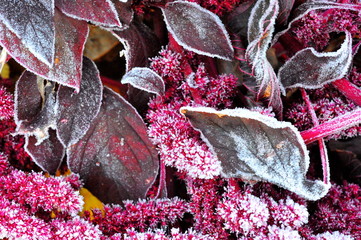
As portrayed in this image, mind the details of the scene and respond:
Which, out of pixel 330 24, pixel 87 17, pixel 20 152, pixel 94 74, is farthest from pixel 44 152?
pixel 330 24

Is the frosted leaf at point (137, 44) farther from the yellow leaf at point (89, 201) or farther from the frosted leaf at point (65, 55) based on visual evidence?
the yellow leaf at point (89, 201)

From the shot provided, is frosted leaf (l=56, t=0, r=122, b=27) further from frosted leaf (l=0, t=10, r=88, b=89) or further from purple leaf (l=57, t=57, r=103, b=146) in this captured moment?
purple leaf (l=57, t=57, r=103, b=146)

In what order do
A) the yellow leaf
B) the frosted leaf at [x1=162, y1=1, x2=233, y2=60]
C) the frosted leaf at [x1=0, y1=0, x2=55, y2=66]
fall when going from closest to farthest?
the frosted leaf at [x1=0, y1=0, x2=55, y2=66] → the frosted leaf at [x1=162, y1=1, x2=233, y2=60] → the yellow leaf

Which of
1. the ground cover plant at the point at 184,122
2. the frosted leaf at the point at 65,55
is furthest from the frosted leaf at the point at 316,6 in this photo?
the frosted leaf at the point at 65,55

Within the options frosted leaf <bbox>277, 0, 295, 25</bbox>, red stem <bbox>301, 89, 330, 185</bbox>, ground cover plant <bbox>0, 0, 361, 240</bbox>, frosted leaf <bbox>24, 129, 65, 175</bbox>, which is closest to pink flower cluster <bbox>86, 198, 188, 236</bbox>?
ground cover plant <bbox>0, 0, 361, 240</bbox>

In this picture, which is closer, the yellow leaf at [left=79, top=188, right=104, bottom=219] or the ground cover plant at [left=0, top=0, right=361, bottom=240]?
the ground cover plant at [left=0, top=0, right=361, bottom=240]

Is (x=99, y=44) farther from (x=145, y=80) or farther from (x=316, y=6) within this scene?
(x=316, y=6)
